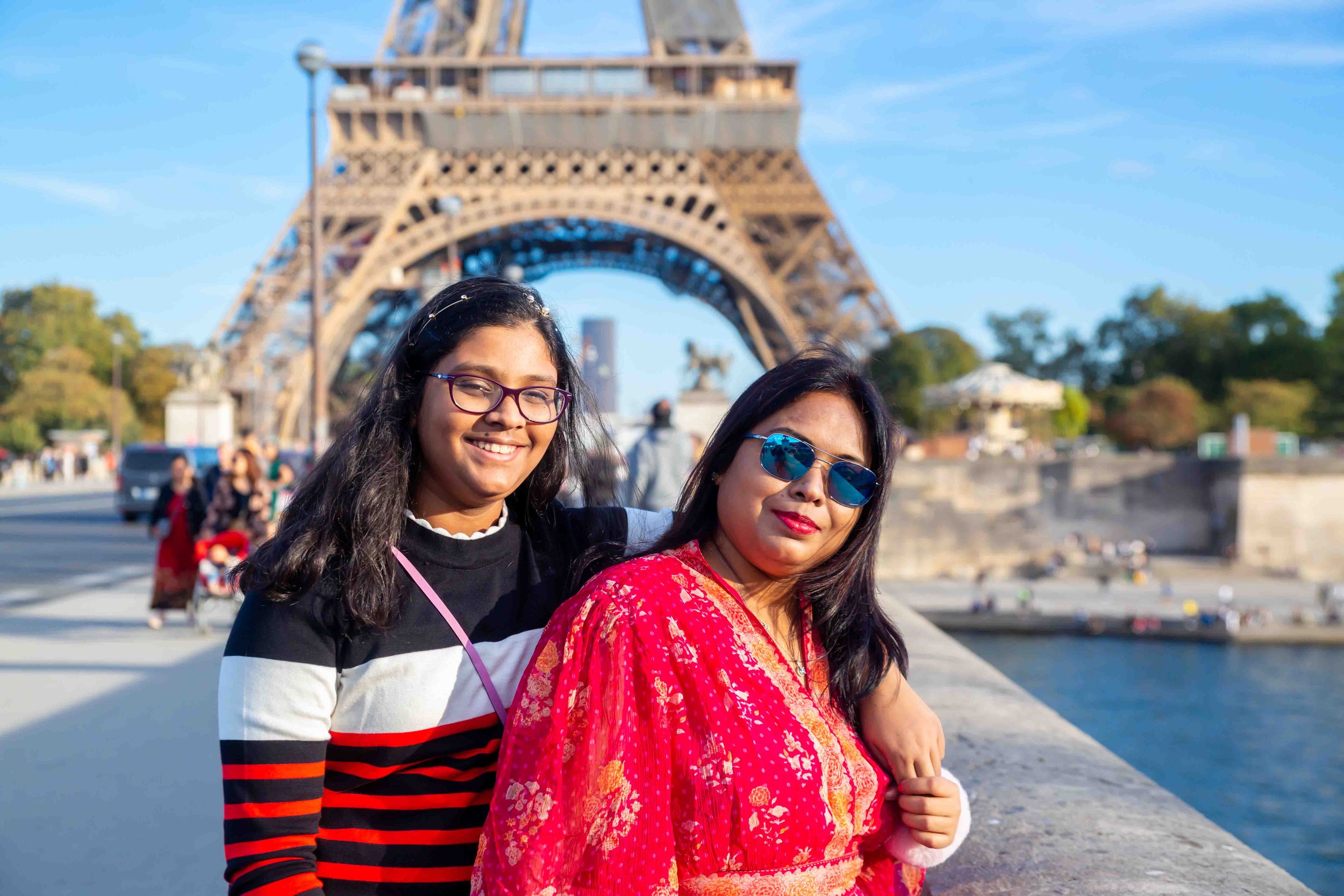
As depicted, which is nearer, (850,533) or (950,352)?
(850,533)

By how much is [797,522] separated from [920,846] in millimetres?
531

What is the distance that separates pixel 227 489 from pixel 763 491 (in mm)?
6860

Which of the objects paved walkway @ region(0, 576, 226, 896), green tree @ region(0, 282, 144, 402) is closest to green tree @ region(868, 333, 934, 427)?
paved walkway @ region(0, 576, 226, 896)

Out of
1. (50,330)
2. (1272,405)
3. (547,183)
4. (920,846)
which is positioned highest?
(547,183)

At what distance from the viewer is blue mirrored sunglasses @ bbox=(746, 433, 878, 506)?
1658 mm

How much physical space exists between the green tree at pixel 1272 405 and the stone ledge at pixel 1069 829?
35.5 meters

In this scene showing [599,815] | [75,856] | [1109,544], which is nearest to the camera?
[599,815]

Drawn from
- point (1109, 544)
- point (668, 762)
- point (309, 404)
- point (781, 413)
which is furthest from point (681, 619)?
point (309, 404)

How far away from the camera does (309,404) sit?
30156 millimetres

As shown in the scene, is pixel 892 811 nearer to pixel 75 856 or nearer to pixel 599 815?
pixel 599 815

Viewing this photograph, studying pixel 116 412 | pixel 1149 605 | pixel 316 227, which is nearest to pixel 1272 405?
pixel 1149 605

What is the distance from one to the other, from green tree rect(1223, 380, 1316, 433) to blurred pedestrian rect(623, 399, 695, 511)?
105 feet

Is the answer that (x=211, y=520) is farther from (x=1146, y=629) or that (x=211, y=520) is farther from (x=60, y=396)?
(x=60, y=396)

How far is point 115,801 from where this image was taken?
3.88m
